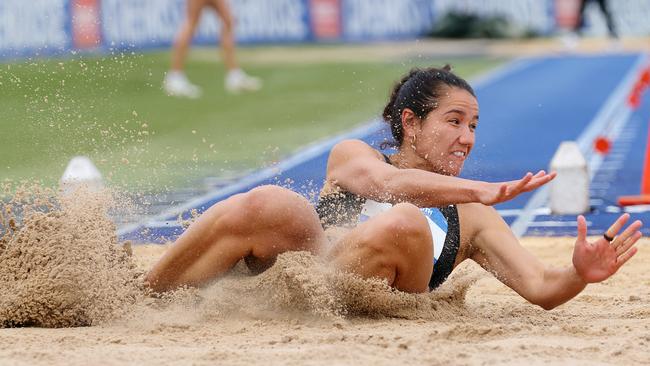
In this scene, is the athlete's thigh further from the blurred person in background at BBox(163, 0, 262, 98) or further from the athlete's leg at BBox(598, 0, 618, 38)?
the athlete's leg at BBox(598, 0, 618, 38)

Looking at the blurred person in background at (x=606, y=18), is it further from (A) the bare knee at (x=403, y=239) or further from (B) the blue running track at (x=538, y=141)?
(A) the bare knee at (x=403, y=239)

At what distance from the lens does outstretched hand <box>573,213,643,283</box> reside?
4.16 metres

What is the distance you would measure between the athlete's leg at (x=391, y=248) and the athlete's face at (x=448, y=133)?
1.50 ft

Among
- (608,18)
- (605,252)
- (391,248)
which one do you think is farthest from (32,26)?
(605,252)

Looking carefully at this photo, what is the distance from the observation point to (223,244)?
450 centimetres

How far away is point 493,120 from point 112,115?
441cm

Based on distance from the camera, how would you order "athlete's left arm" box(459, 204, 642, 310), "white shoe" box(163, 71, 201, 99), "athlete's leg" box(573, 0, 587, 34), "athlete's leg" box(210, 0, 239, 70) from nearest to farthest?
"athlete's left arm" box(459, 204, 642, 310) → "white shoe" box(163, 71, 201, 99) → "athlete's leg" box(210, 0, 239, 70) → "athlete's leg" box(573, 0, 587, 34)

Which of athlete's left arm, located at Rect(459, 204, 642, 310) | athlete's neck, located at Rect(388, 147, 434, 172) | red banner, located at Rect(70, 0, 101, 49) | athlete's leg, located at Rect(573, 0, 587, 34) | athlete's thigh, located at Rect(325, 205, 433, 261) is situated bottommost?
athlete's leg, located at Rect(573, 0, 587, 34)

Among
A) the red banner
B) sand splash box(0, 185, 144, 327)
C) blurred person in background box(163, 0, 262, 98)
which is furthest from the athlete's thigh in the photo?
the red banner

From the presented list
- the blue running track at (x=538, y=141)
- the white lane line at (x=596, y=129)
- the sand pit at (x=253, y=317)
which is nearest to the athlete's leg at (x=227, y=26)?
the blue running track at (x=538, y=141)

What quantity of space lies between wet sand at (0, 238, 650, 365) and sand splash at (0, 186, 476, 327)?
11 mm

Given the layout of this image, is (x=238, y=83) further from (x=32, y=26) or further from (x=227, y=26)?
(x=32, y=26)

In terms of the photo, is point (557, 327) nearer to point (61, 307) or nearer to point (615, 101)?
point (61, 307)

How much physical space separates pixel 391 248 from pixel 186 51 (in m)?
12.5
